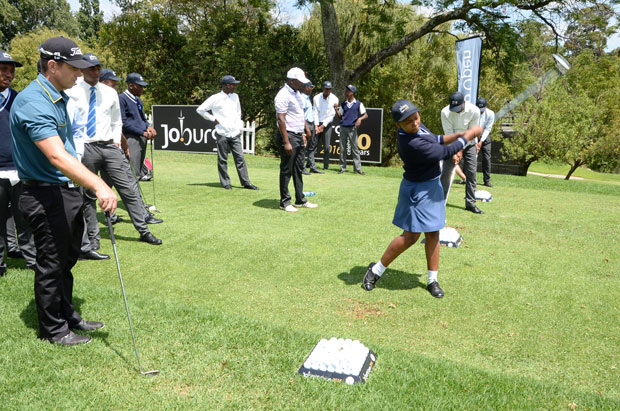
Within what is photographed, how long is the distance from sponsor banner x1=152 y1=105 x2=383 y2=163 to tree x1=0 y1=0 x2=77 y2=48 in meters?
42.3

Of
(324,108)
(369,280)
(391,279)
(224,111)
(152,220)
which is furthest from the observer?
(324,108)

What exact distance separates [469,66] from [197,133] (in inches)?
395

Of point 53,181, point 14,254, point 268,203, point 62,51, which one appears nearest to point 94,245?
point 14,254

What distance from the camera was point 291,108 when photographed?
7609 mm

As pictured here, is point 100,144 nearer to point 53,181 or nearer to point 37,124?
point 53,181

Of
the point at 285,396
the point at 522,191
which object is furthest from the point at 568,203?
the point at 285,396

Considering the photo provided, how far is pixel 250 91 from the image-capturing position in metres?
21.4

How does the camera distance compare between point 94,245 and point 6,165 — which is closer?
point 6,165

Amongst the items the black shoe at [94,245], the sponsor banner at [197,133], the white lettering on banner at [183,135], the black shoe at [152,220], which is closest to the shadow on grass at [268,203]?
the black shoe at [152,220]

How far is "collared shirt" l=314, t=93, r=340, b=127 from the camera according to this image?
40.8 feet

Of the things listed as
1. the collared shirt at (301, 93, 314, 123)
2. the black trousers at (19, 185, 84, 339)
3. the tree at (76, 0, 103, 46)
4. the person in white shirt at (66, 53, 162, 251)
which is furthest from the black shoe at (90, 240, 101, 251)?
the tree at (76, 0, 103, 46)

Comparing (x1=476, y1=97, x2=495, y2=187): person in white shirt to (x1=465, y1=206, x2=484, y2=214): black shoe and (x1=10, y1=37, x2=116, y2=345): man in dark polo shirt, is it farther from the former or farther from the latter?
(x1=10, y1=37, x2=116, y2=345): man in dark polo shirt

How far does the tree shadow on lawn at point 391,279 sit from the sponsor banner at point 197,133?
1184 cm

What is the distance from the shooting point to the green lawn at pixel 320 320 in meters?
2.79
